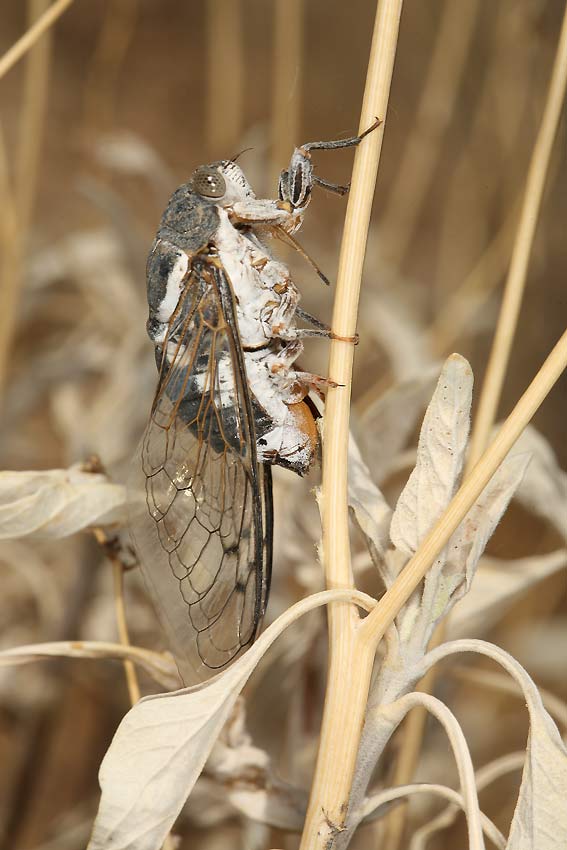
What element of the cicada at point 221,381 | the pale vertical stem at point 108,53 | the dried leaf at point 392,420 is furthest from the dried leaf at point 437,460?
the pale vertical stem at point 108,53

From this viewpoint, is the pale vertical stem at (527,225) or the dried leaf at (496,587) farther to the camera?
the dried leaf at (496,587)

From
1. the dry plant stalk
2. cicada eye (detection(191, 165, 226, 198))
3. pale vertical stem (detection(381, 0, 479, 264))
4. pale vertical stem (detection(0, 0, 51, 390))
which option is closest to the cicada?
cicada eye (detection(191, 165, 226, 198))

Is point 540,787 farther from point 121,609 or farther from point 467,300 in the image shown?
point 467,300

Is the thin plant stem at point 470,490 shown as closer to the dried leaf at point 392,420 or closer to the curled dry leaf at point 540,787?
the curled dry leaf at point 540,787

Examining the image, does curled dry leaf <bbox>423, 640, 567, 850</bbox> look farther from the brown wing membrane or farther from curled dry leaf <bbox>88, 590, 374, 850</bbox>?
the brown wing membrane

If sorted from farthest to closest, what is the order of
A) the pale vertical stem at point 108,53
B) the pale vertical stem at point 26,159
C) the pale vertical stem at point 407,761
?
1. the pale vertical stem at point 108,53
2. the pale vertical stem at point 26,159
3. the pale vertical stem at point 407,761

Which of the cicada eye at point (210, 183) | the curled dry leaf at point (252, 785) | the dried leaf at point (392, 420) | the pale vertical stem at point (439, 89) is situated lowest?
the curled dry leaf at point (252, 785)

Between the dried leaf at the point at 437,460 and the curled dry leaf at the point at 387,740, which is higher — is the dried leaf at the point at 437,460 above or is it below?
above
